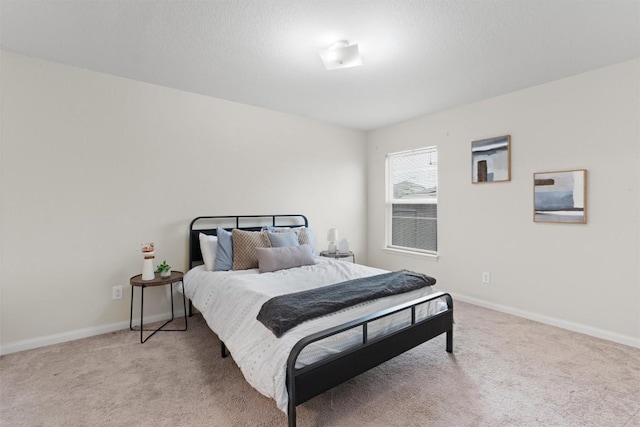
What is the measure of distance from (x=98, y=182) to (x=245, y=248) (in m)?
1.48

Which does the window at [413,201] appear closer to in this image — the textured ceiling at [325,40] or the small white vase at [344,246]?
the small white vase at [344,246]

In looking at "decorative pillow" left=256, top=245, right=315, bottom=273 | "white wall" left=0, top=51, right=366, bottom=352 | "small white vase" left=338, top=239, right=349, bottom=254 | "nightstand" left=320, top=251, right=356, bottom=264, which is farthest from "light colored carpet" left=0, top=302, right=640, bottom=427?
"small white vase" left=338, top=239, right=349, bottom=254

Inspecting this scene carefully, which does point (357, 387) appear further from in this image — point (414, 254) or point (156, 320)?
point (414, 254)

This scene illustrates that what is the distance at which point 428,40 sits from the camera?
2238mm

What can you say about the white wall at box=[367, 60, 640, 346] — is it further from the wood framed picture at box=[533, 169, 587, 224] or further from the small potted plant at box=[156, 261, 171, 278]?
the small potted plant at box=[156, 261, 171, 278]

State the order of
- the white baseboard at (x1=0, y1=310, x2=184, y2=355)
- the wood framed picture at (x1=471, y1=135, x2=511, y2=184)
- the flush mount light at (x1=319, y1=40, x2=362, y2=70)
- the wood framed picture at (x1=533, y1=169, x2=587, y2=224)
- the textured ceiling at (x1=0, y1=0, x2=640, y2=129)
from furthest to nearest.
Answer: the wood framed picture at (x1=471, y1=135, x2=511, y2=184) < the wood framed picture at (x1=533, y1=169, x2=587, y2=224) < the white baseboard at (x1=0, y1=310, x2=184, y2=355) < the flush mount light at (x1=319, y1=40, x2=362, y2=70) < the textured ceiling at (x1=0, y1=0, x2=640, y2=129)

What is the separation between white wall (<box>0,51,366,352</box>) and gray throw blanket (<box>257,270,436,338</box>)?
1875 millimetres

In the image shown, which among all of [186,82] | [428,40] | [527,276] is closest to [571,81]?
[428,40]

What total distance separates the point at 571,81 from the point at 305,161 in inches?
117

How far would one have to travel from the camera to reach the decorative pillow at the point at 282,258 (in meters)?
2.88

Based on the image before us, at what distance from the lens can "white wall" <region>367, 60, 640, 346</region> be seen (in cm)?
262

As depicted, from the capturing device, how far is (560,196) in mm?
2951

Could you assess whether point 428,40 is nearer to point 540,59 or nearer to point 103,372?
point 540,59

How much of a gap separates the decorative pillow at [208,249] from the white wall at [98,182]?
33cm
